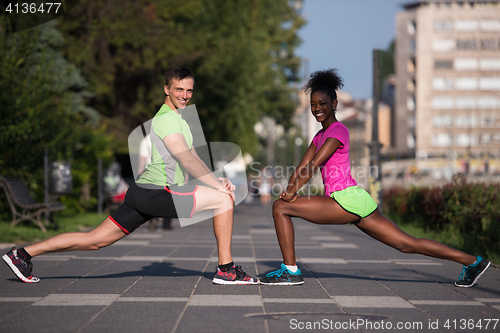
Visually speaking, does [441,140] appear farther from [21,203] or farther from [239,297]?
[239,297]

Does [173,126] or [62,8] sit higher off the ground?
[62,8]

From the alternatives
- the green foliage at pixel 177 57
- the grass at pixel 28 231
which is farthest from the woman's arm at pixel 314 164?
the green foliage at pixel 177 57

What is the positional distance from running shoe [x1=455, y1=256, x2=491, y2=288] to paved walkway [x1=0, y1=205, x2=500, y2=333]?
8 cm

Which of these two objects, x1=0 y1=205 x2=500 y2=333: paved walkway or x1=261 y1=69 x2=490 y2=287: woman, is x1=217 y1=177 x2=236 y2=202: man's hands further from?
x1=0 y1=205 x2=500 y2=333: paved walkway

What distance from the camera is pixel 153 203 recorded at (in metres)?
5.67

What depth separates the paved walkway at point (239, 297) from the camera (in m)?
4.39

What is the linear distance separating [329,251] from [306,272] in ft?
9.28

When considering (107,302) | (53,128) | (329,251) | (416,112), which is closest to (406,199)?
(329,251)

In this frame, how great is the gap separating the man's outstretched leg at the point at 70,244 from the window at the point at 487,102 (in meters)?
95.5

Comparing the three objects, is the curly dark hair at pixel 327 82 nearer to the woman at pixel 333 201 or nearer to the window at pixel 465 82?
the woman at pixel 333 201

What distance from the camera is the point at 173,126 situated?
5.72 meters

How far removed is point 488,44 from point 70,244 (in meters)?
96.2

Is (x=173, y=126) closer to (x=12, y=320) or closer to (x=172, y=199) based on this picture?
(x=172, y=199)

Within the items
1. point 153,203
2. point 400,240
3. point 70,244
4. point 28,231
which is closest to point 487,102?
point 28,231
